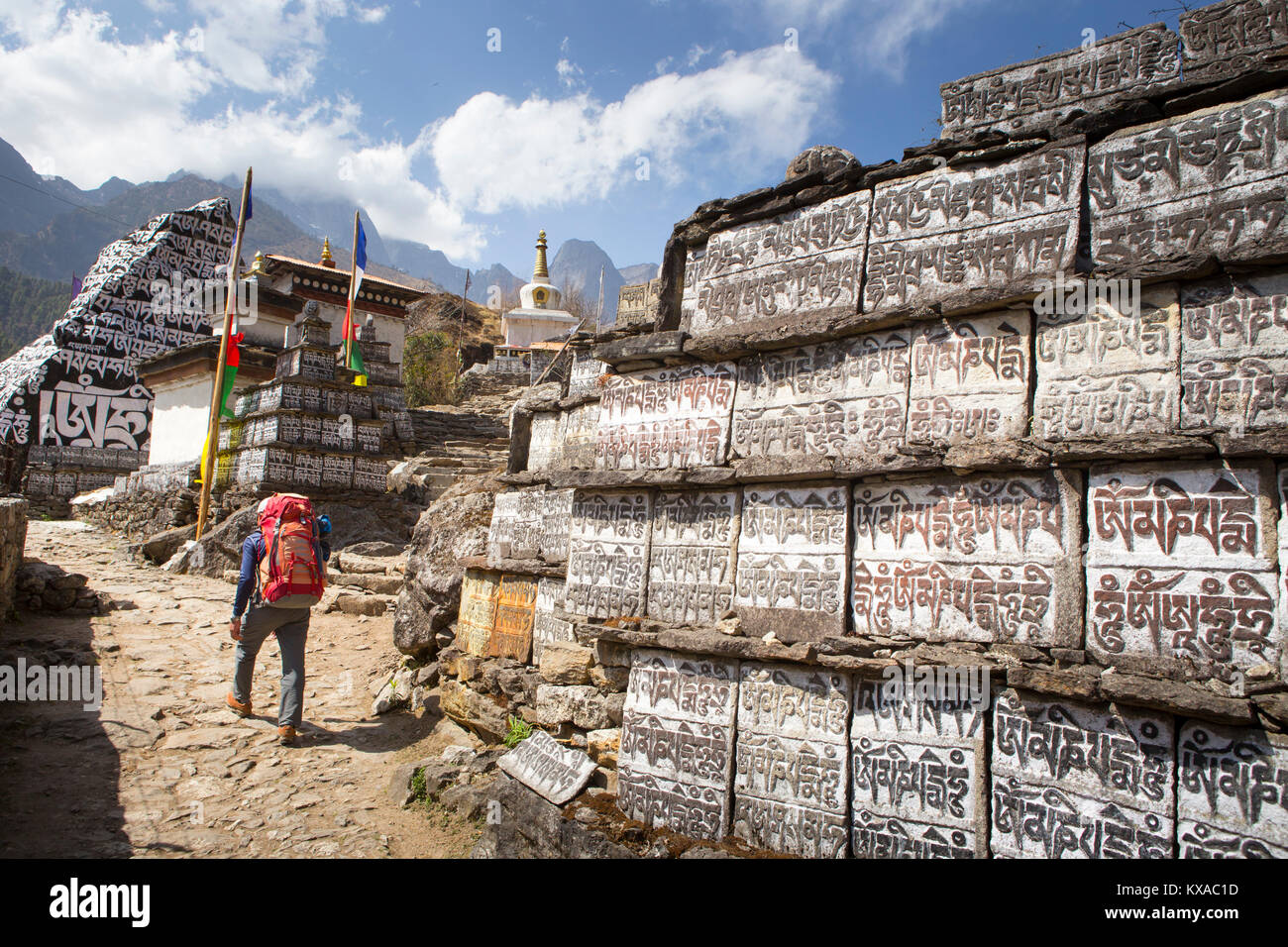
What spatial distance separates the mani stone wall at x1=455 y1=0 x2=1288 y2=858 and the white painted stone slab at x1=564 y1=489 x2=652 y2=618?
0.03 metres

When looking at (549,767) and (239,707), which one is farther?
(239,707)

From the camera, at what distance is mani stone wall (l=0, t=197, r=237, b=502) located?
19.7 meters

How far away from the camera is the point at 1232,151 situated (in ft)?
9.32

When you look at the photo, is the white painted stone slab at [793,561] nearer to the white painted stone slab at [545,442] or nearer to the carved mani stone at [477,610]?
the white painted stone slab at [545,442]

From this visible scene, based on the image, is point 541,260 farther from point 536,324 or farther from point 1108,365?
point 1108,365

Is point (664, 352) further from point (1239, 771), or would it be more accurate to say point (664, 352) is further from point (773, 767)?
point (1239, 771)

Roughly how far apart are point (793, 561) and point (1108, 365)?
1.63 metres

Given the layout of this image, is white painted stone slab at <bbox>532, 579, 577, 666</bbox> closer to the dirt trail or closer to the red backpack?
the dirt trail

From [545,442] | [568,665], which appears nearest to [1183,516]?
[568,665]

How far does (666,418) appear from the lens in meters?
A: 4.40

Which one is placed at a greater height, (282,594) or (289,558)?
(289,558)

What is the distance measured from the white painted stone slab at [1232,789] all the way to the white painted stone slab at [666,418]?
242 cm

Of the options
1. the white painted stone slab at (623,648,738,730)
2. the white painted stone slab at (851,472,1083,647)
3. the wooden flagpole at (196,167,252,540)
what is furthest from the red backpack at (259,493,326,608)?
the wooden flagpole at (196,167,252,540)
